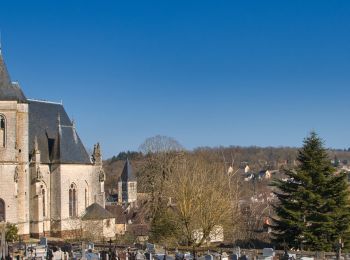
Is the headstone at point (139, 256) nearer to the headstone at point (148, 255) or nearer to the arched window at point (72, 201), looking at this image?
the headstone at point (148, 255)

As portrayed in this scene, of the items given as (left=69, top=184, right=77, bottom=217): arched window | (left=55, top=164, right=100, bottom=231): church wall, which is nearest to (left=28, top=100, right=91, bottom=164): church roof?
(left=55, top=164, right=100, bottom=231): church wall

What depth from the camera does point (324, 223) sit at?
115 feet

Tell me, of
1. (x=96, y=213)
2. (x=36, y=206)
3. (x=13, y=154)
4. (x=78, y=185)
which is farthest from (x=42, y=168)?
(x=96, y=213)

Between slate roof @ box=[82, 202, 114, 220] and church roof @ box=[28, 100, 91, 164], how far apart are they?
3.76 meters

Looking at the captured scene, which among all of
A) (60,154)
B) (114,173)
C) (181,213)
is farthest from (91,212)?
(114,173)

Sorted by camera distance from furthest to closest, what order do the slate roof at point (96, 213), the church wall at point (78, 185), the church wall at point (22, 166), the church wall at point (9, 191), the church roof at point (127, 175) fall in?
1. the church roof at point (127, 175)
2. the slate roof at point (96, 213)
3. the church wall at point (78, 185)
4. the church wall at point (22, 166)
5. the church wall at point (9, 191)

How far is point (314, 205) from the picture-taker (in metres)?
36.2

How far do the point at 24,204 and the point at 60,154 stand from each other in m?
5.48

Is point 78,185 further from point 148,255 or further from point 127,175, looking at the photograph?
point 127,175

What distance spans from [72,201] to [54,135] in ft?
18.2

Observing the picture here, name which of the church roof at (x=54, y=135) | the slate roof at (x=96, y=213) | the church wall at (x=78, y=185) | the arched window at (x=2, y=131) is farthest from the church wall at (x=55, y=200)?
the arched window at (x=2, y=131)

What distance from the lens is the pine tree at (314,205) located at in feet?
116

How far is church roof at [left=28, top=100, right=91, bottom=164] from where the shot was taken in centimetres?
4975

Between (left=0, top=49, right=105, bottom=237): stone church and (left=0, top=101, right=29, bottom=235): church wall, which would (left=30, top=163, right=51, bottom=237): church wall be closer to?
(left=0, top=49, right=105, bottom=237): stone church
